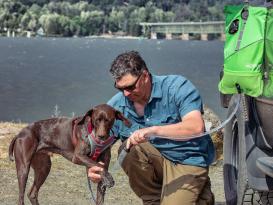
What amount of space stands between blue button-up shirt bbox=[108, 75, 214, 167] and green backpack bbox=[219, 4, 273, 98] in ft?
2.28

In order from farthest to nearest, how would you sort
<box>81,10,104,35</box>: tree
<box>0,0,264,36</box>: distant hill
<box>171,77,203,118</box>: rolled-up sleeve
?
1. <box>81,10,104,35</box>: tree
2. <box>0,0,264,36</box>: distant hill
3. <box>171,77,203,118</box>: rolled-up sleeve

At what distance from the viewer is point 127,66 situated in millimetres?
4648

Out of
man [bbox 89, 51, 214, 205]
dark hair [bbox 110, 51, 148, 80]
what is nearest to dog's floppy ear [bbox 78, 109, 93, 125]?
man [bbox 89, 51, 214, 205]

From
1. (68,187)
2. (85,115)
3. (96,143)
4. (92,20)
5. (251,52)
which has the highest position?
(251,52)

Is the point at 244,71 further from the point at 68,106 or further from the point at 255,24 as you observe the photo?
the point at 68,106

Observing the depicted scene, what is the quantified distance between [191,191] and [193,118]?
2.37ft

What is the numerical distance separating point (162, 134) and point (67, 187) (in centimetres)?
307

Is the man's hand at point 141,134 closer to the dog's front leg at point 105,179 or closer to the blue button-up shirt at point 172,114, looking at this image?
the blue button-up shirt at point 172,114

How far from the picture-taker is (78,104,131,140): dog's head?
4984 millimetres

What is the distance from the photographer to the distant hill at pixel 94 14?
422ft

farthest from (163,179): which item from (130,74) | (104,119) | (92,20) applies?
(92,20)

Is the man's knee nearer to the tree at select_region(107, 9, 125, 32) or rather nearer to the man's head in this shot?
the man's head

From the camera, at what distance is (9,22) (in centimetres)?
13112

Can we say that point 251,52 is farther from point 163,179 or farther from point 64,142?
point 64,142
